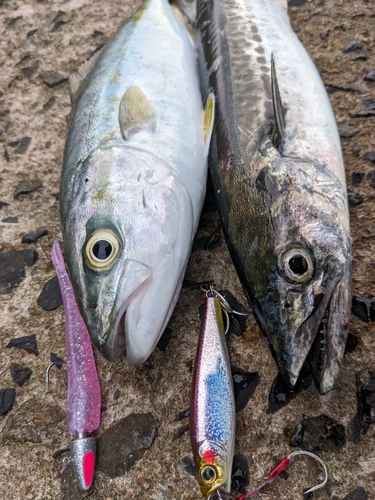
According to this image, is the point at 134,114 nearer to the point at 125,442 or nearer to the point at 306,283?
the point at 306,283

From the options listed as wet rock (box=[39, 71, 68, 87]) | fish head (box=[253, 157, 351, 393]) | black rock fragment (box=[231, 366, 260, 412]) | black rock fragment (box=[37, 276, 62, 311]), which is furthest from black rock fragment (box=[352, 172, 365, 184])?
wet rock (box=[39, 71, 68, 87])

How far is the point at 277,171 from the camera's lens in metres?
2.08

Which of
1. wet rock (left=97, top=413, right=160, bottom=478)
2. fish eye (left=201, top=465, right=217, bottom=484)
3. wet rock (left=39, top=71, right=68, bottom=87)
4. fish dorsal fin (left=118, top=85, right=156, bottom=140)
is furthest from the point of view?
wet rock (left=39, top=71, right=68, bottom=87)

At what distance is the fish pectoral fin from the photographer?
2439 mm

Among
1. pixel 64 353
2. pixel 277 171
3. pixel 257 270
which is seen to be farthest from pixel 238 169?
pixel 64 353

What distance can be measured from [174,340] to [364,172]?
57.4 inches

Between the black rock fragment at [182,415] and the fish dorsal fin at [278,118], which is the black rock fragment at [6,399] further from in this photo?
Answer: the fish dorsal fin at [278,118]

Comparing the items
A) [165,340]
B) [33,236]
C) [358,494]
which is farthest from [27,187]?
[358,494]

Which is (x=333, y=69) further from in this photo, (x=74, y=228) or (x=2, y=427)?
(x=2, y=427)

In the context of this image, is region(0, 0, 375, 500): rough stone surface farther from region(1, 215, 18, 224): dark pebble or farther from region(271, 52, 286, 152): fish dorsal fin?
region(271, 52, 286, 152): fish dorsal fin

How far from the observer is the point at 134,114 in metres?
2.31

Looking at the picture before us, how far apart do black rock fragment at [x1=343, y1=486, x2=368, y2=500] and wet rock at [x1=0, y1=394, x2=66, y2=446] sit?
128 cm

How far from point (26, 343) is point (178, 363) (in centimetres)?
86

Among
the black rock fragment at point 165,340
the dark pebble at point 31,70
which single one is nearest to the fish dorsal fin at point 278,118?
the black rock fragment at point 165,340
